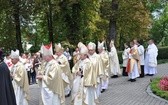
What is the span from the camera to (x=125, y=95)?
630 inches

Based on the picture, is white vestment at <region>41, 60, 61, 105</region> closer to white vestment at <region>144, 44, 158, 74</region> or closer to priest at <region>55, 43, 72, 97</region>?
priest at <region>55, 43, 72, 97</region>

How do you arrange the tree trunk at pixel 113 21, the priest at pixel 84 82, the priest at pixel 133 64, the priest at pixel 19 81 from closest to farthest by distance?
1. the priest at pixel 84 82
2. the priest at pixel 19 81
3. the priest at pixel 133 64
4. the tree trunk at pixel 113 21

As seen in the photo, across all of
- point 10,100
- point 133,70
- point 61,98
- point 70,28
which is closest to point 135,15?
point 70,28

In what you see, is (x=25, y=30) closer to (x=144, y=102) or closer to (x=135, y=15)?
(x=135, y=15)

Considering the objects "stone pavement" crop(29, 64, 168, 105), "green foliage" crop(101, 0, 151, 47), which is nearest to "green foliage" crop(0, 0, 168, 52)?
"green foliage" crop(101, 0, 151, 47)

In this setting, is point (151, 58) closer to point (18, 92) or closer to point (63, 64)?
point (63, 64)

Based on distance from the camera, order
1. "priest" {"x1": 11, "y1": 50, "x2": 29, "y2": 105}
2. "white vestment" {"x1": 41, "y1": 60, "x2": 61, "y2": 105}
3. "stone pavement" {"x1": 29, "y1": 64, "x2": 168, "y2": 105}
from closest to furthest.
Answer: "white vestment" {"x1": 41, "y1": 60, "x2": 61, "y2": 105} → "priest" {"x1": 11, "y1": 50, "x2": 29, "y2": 105} → "stone pavement" {"x1": 29, "y1": 64, "x2": 168, "y2": 105}

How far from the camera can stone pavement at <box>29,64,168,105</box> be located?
46.9 feet

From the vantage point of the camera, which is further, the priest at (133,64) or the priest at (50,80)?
the priest at (133,64)

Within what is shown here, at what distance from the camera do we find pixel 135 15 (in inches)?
1346

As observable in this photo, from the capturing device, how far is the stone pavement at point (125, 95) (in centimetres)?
1429

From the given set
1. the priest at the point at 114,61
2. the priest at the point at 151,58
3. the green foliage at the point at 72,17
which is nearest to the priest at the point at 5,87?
the priest at the point at 114,61

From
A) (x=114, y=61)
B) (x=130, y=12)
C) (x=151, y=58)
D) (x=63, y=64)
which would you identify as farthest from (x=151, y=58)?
(x=130, y=12)

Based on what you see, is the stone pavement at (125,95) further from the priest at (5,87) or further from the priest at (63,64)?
the priest at (5,87)
